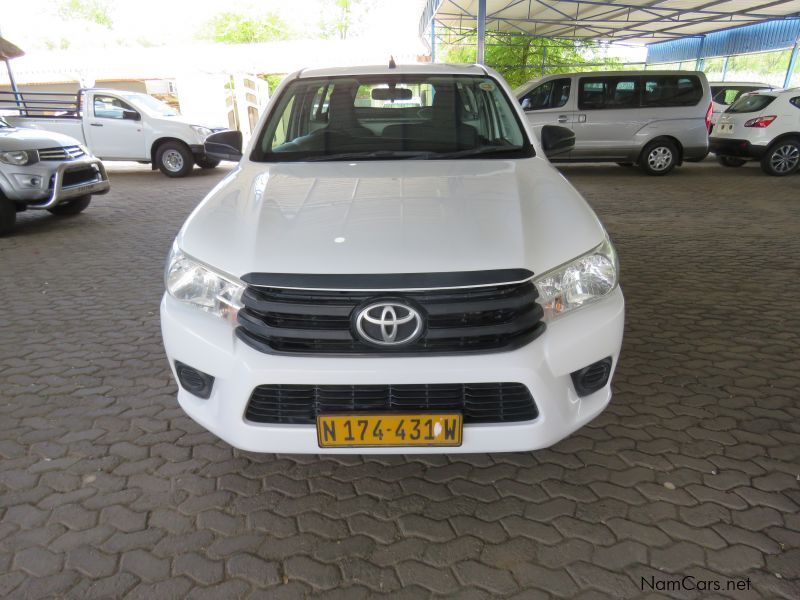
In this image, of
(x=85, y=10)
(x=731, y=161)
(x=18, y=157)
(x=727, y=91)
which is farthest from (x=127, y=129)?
(x=85, y=10)

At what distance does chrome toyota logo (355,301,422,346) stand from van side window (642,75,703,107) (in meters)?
10.1

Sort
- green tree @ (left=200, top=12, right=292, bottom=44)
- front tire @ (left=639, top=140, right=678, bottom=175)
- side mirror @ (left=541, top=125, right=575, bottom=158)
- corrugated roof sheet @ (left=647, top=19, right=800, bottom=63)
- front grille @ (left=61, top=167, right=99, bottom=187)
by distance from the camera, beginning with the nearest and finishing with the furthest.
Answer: side mirror @ (left=541, top=125, right=575, bottom=158) < front grille @ (left=61, top=167, right=99, bottom=187) < front tire @ (left=639, top=140, right=678, bottom=175) < corrugated roof sheet @ (left=647, top=19, right=800, bottom=63) < green tree @ (left=200, top=12, right=292, bottom=44)

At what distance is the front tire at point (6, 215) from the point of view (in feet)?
20.6

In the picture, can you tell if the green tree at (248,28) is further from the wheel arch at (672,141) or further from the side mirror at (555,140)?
the side mirror at (555,140)

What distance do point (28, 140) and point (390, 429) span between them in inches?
257

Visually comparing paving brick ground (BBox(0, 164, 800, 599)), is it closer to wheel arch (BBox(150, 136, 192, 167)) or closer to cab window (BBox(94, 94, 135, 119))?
wheel arch (BBox(150, 136, 192, 167))

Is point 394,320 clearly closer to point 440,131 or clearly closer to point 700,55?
point 440,131

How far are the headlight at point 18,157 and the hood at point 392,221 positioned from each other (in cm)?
497

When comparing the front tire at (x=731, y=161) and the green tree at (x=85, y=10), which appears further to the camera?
the green tree at (x=85, y=10)

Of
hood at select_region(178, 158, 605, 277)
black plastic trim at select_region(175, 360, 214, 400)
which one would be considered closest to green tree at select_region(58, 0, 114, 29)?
hood at select_region(178, 158, 605, 277)

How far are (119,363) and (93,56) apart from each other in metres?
27.6

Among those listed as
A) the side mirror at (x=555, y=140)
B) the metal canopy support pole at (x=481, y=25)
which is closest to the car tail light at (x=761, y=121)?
the metal canopy support pole at (x=481, y=25)

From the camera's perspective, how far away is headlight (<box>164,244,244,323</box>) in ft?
6.37

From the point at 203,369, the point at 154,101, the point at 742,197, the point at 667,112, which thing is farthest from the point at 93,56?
the point at 203,369
